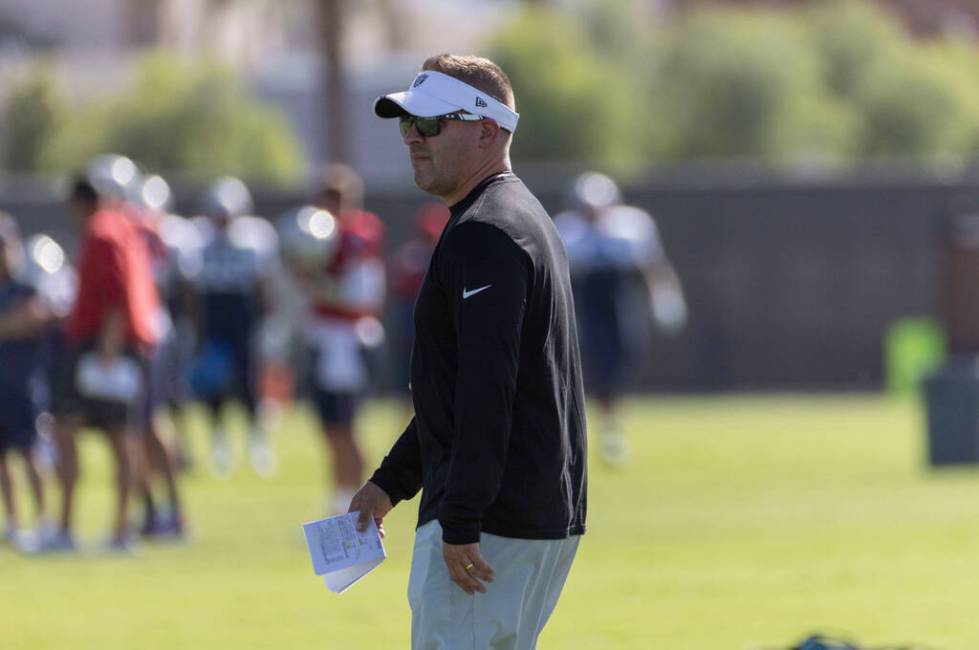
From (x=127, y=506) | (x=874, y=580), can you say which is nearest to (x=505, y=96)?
(x=874, y=580)

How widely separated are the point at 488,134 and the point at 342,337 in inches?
363

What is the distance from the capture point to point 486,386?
593 centimetres

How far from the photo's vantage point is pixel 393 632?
1077cm

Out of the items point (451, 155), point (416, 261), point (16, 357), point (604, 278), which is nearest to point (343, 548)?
point (451, 155)

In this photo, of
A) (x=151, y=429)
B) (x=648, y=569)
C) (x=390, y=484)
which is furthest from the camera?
(x=151, y=429)

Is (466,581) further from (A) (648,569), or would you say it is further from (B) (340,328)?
(B) (340,328)

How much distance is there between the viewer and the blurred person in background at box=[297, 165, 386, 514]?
15328 millimetres

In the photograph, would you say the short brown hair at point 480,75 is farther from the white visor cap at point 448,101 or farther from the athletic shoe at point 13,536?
the athletic shoe at point 13,536

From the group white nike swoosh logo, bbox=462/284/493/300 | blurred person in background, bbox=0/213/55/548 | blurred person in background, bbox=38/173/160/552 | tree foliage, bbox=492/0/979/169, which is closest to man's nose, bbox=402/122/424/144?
white nike swoosh logo, bbox=462/284/493/300

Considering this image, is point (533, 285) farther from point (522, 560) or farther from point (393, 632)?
point (393, 632)

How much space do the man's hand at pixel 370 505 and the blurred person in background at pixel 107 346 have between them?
25.1 feet

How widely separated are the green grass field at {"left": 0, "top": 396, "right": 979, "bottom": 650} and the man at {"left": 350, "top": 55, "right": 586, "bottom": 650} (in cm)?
401

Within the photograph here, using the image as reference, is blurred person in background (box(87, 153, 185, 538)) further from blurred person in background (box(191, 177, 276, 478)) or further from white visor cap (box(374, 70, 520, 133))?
white visor cap (box(374, 70, 520, 133))

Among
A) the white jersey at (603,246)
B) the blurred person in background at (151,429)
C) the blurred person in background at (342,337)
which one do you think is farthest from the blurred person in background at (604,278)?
the blurred person in background at (151,429)
